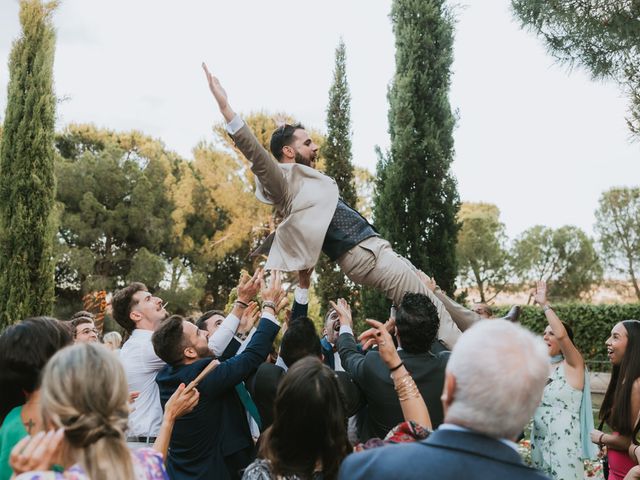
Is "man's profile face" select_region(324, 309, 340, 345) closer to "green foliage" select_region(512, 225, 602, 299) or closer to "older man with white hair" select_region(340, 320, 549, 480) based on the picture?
"older man with white hair" select_region(340, 320, 549, 480)

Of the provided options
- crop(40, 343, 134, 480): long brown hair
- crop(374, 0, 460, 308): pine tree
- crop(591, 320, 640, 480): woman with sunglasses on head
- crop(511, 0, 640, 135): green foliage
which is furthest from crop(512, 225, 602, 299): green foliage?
crop(40, 343, 134, 480): long brown hair

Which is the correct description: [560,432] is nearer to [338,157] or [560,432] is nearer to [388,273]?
[388,273]

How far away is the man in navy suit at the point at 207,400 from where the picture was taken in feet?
10.8

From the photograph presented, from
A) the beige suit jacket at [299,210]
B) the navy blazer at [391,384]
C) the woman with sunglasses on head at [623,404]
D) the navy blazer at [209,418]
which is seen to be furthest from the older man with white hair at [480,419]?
the woman with sunglasses on head at [623,404]

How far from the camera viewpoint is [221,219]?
28672 millimetres

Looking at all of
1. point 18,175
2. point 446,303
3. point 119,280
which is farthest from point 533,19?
point 119,280

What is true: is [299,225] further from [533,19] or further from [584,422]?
[533,19]

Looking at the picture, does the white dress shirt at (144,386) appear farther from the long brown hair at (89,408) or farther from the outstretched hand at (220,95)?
the long brown hair at (89,408)

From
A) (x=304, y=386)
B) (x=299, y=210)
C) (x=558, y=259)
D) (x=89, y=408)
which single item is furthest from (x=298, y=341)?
(x=558, y=259)

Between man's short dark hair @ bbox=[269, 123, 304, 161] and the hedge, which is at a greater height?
man's short dark hair @ bbox=[269, 123, 304, 161]

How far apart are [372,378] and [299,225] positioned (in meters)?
1.27

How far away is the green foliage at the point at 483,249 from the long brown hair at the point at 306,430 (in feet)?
131

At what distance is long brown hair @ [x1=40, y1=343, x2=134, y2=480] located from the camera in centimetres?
177

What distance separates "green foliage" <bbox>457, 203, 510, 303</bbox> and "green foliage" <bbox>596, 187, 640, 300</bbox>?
687 centimetres
